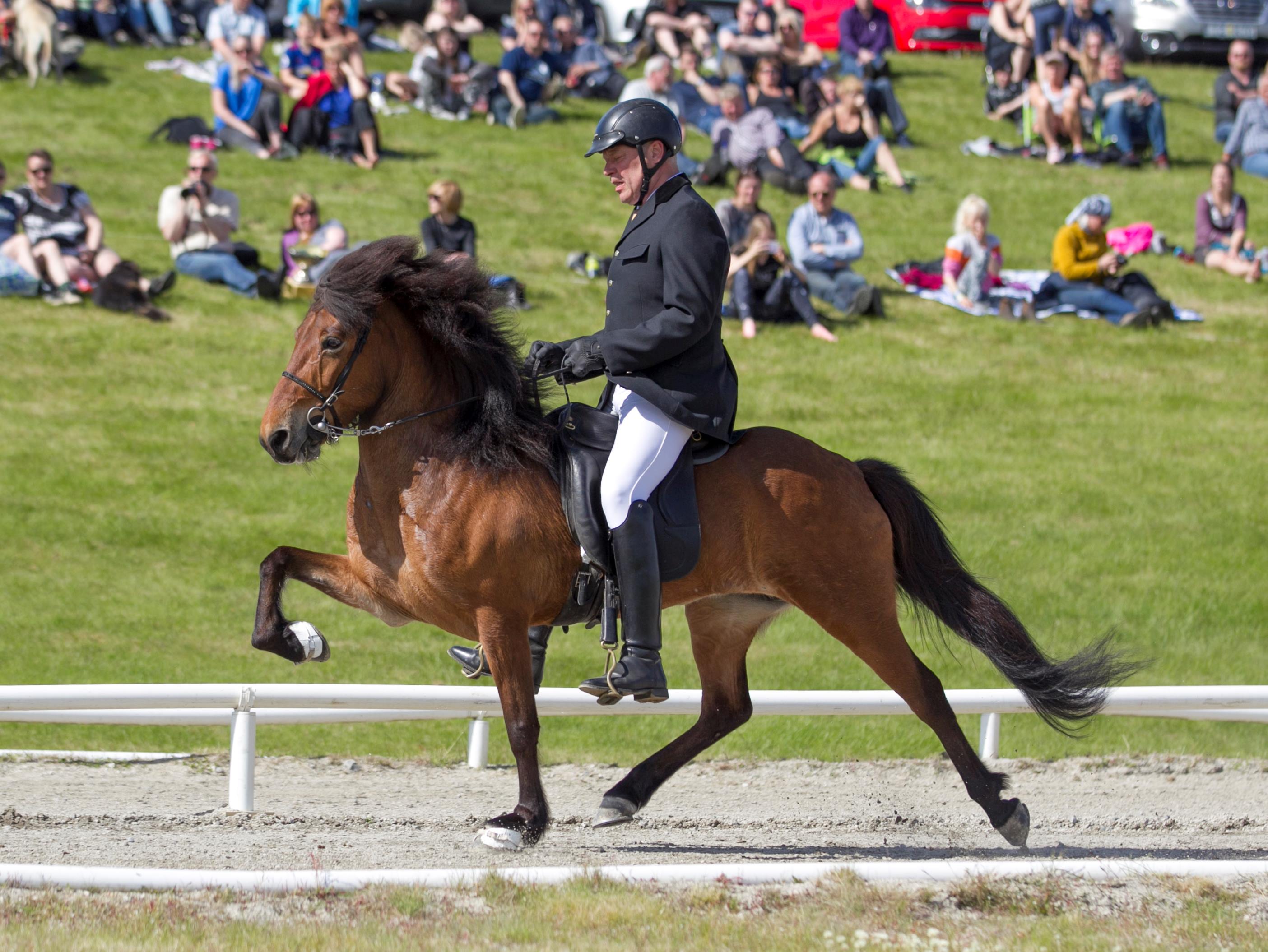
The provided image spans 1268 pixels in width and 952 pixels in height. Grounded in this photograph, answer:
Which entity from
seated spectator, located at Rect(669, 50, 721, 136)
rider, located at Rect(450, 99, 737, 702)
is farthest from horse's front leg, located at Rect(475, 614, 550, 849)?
seated spectator, located at Rect(669, 50, 721, 136)

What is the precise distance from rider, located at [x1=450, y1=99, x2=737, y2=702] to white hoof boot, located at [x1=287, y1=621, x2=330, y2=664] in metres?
1.04

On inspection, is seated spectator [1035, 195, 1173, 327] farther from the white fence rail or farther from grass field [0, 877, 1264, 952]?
grass field [0, 877, 1264, 952]

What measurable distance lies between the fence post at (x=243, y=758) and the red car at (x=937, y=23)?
2009 cm

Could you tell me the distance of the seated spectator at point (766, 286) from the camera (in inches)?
548

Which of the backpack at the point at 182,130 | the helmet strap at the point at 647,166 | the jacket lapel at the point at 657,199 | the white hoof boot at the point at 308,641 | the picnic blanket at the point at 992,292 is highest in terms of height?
the helmet strap at the point at 647,166

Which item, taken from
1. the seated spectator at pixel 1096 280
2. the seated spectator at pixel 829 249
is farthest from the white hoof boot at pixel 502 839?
the seated spectator at pixel 1096 280

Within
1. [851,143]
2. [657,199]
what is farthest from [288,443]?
[851,143]

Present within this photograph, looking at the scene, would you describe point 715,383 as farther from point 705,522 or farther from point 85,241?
point 85,241

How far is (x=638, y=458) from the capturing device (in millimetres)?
5660

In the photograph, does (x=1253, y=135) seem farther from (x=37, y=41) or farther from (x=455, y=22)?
(x=37, y=41)

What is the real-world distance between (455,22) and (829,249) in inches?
292

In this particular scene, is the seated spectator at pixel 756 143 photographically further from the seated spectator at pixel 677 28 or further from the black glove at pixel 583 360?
the black glove at pixel 583 360

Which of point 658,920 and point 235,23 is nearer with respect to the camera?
point 658,920

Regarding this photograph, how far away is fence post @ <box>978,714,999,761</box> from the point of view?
823cm
